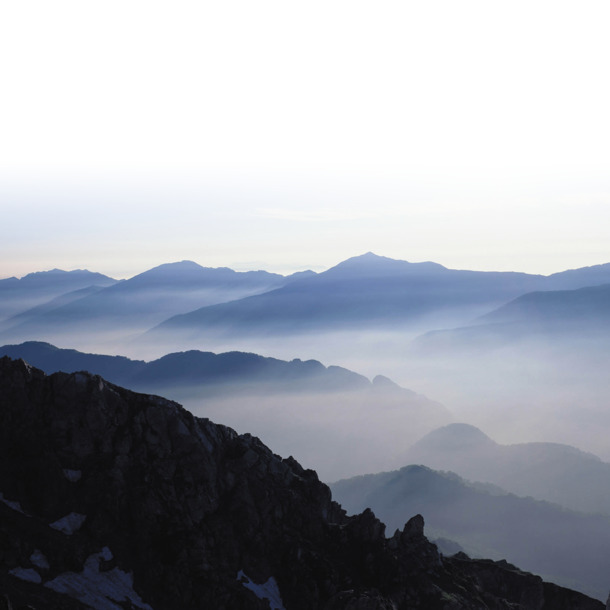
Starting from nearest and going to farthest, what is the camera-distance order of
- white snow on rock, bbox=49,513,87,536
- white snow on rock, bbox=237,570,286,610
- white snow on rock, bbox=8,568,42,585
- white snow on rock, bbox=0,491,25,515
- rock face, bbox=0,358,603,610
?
white snow on rock, bbox=8,568,42,585 → rock face, bbox=0,358,603,610 → white snow on rock, bbox=0,491,25,515 → white snow on rock, bbox=49,513,87,536 → white snow on rock, bbox=237,570,286,610

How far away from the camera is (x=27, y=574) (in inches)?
4011

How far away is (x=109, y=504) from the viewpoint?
379 ft

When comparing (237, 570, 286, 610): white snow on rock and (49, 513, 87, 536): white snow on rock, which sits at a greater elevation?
(49, 513, 87, 536): white snow on rock

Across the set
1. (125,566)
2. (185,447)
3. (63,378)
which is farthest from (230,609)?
(63,378)

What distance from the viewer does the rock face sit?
10844 cm

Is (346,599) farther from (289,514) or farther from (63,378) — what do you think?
(63,378)

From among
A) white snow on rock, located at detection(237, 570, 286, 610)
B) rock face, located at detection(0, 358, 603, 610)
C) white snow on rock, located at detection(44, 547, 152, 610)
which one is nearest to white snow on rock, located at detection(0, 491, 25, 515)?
rock face, located at detection(0, 358, 603, 610)

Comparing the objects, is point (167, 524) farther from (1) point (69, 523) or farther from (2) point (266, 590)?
(2) point (266, 590)

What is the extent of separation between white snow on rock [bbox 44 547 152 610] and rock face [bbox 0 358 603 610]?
164 mm

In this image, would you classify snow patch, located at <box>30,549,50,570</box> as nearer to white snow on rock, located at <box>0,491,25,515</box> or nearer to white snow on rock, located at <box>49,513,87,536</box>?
white snow on rock, located at <box>49,513,87,536</box>

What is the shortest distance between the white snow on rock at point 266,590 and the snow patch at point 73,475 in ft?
86.9

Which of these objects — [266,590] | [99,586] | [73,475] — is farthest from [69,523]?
[266,590]

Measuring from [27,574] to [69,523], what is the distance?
10713 millimetres

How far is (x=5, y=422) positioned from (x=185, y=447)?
2609 centimetres
